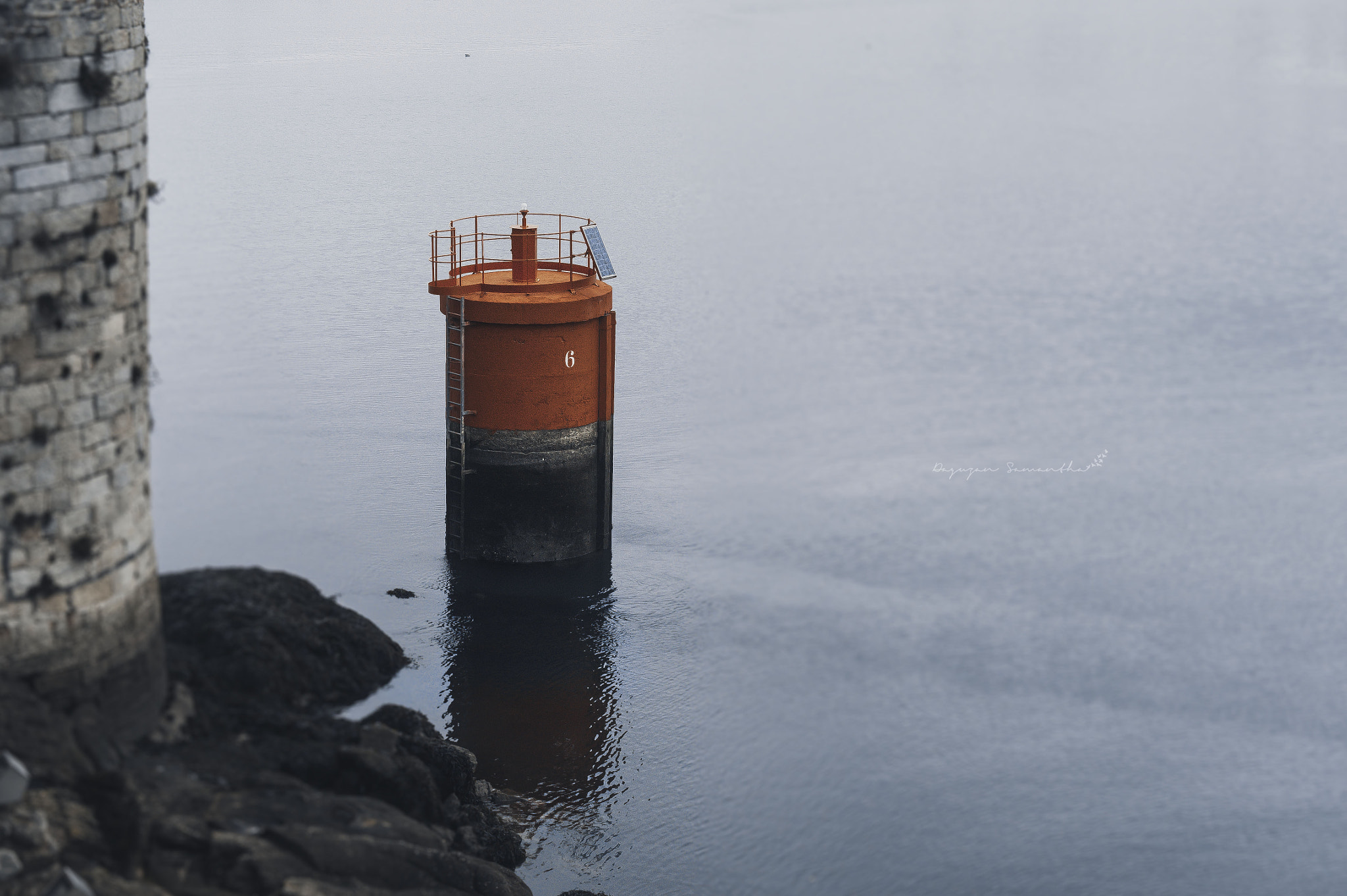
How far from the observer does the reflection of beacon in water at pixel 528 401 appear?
82.7 feet

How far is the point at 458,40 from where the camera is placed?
10338 cm

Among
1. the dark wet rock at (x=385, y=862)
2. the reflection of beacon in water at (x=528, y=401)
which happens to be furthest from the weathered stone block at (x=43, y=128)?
the reflection of beacon in water at (x=528, y=401)

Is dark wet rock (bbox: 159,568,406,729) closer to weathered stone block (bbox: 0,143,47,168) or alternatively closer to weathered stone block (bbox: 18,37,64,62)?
weathered stone block (bbox: 0,143,47,168)

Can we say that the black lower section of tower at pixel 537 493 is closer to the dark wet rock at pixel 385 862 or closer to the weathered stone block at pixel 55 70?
the dark wet rock at pixel 385 862

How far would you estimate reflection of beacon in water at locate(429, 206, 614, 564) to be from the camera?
2522cm

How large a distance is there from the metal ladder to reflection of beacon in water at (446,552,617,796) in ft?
2.11

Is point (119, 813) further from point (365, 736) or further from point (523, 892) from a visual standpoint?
point (523, 892)

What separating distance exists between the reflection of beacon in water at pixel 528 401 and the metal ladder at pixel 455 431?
0.07ft

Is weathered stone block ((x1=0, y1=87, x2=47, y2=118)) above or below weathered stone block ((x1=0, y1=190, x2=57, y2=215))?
above

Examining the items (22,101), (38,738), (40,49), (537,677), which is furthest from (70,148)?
(537,677)

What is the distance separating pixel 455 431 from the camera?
2619 centimetres

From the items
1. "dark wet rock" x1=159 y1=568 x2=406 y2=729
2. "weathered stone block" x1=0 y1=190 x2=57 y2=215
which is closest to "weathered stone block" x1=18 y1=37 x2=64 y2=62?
"weathered stone block" x1=0 y1=190 x2=57 y2=215

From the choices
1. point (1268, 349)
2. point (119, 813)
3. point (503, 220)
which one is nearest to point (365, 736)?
point (119, 813)

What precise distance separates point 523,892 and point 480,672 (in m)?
6.87
